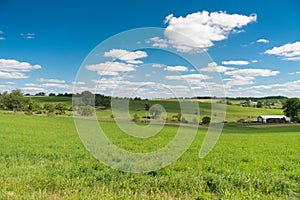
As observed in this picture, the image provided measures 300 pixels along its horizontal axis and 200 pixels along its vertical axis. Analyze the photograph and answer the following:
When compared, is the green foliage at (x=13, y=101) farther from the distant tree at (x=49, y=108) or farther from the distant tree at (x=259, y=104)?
the distant tree at (x=259, y=104)

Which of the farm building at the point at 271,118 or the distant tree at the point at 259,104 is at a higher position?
the distant tree at the point at 259,104

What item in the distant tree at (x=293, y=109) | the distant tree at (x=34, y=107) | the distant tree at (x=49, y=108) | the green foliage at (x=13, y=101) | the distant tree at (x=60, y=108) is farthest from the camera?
the green foliage at (x=13, y=101)

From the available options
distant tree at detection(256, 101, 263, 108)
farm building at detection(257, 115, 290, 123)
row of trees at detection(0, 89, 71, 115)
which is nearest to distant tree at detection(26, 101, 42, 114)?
row of trees at detection(0, 89, 71, 115)

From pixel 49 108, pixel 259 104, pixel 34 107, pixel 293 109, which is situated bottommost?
pixel 49 108

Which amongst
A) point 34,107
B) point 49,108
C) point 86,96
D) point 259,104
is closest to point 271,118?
point 259,104

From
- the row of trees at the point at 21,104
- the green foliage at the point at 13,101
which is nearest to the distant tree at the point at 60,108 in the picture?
the row of trees at the point at 21,104

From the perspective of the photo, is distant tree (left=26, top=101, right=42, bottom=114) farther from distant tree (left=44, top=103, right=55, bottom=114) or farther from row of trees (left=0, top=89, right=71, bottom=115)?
distant tree (left=44, top=103, right=55, bottom=114)

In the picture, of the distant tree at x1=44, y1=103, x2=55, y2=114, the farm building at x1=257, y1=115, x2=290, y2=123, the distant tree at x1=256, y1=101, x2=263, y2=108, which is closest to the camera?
the farm building at x1=257, y1=115, x2=290, y2=123

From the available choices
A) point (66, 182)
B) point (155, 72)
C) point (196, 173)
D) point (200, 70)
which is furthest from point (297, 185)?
point (66, 182)

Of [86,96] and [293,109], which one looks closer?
[86,96]

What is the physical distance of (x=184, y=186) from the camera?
26.2 ft

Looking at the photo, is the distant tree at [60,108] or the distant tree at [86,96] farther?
the distant tree at [60,108]

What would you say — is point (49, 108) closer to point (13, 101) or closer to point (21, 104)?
point (21, 104)

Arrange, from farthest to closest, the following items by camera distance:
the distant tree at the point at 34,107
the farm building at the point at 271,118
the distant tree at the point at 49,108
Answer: the distant tree at the point at 34,107 < the distant tree at the point at 49,108 < the farm building at the point at 271,118
